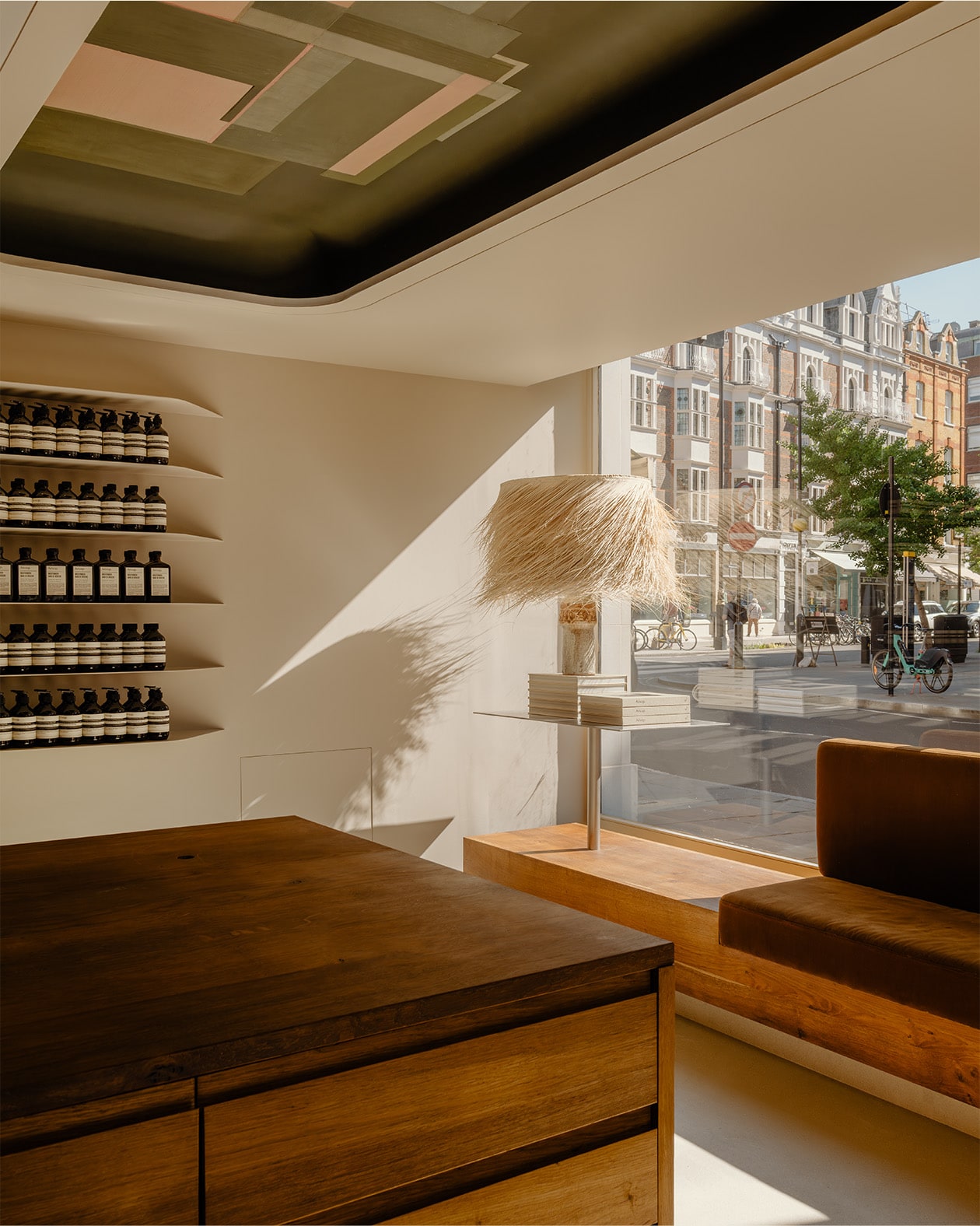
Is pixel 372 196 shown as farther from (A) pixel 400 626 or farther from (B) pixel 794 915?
(B) pixel 794 915

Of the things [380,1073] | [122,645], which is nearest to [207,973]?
[380,1073]

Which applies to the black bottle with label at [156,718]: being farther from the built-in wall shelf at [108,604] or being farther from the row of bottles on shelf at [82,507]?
the row of bottles on shelf at [82,507]

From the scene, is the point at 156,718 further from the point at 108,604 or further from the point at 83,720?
the point at 108,604

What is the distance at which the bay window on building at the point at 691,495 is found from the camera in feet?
15.0

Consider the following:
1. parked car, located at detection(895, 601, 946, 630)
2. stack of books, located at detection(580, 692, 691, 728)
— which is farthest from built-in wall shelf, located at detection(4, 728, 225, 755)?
parked car, located at detection(895, 601, 946, 630)

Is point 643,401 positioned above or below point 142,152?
below

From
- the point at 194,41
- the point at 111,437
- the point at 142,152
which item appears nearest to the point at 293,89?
the point at 194,41

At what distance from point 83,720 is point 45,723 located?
136 mm

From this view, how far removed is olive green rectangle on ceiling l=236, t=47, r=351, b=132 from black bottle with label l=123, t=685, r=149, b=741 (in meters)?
2.14

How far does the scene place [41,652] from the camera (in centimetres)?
381

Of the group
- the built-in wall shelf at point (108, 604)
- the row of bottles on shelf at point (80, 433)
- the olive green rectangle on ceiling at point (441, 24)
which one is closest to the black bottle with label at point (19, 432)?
the row of bottles on shelf at point (80, 433)

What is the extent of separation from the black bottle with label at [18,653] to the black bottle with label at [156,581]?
49cm

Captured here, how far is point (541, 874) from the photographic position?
4254mm

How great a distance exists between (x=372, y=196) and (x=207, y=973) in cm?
305
